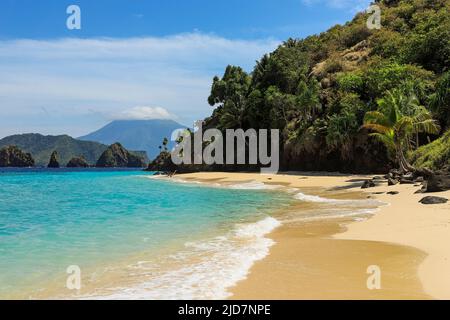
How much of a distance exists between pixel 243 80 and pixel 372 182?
60.3 meters

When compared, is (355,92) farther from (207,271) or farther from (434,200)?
(207,271)

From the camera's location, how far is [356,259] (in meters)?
8.82

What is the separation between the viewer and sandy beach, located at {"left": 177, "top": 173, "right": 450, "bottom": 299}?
21.5ft

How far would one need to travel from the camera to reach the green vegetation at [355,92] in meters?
35.0

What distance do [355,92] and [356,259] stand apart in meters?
46.2

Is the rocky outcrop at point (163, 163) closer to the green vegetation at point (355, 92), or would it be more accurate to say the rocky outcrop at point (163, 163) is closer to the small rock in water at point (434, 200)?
the green vegetation at point (355, 92)

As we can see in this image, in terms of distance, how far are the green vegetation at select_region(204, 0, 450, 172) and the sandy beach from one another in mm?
18196

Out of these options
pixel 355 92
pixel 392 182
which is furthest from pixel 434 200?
pixel 355 92

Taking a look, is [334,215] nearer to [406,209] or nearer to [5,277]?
[406,209]

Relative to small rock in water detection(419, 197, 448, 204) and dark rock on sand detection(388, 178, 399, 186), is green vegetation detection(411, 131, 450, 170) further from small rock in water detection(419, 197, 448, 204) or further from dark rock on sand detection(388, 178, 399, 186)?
small rock in water detection(419, 197, 448, 204)

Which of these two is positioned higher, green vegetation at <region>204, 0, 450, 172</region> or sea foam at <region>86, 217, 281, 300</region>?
green vegetation at <region>204, 0, 450, 172</region>

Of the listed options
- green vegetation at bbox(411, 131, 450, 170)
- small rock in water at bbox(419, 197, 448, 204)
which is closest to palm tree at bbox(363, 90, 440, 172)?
green vegetation at bbox(411, 131, 450, 170)

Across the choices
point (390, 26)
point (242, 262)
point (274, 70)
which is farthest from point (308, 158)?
point (242, 262)

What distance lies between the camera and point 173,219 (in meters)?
18.1
